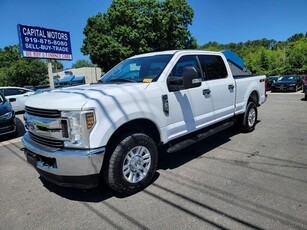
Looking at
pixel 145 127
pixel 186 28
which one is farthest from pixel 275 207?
pixel 186 28

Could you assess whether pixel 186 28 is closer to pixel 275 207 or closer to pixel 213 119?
pixel 213 119

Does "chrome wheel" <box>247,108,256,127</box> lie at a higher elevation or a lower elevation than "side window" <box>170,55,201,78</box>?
lower

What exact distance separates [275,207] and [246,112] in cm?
363

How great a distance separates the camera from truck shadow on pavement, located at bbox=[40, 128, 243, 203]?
3622 mm

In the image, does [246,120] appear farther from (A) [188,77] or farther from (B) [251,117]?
(A) [188,77]

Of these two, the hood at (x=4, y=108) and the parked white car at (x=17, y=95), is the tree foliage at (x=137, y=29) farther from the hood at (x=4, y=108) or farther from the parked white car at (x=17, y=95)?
the hood at (x=4, y=108)

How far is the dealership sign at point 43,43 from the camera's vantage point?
1255cm

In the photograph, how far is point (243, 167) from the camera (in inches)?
172

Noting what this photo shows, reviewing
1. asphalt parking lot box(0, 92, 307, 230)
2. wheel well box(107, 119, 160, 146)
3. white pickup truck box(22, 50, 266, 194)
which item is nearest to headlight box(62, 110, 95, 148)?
white pickup truck box(22, 50, 266, 194)

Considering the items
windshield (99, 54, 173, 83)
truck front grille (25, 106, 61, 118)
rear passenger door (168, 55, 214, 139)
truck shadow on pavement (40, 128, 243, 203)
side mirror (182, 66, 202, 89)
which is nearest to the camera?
truck front grille (25, 106, 61, 118)

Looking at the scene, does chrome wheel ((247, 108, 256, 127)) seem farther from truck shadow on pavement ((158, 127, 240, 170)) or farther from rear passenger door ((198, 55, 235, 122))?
rear passenger door ((198, 55, 235, 122))

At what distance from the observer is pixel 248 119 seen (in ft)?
21.6

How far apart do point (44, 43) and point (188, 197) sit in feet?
42.0

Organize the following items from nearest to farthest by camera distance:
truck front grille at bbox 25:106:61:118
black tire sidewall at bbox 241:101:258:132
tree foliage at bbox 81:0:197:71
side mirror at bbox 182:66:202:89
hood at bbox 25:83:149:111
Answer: hood at bbox 25:83:149:111, truck front grille at bbox 25:106:61:118, side mirror at bbox 182:66:202:89, black tire sidewall at bbox 241:101:258:132, tree foliage at bbox 81:0:197:71
